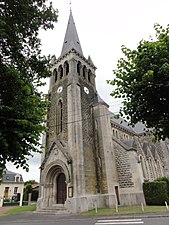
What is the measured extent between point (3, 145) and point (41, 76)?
2.98 m

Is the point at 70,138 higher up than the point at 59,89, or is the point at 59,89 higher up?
the point at 59,89

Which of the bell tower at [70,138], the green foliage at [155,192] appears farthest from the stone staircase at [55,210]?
the green foliage at [155,192]

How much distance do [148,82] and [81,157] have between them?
39.8 feet

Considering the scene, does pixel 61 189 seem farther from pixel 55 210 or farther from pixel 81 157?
pixel 81 157

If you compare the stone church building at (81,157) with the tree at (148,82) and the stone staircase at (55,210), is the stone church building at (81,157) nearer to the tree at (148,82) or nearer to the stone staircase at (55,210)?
the stone staircase at (55,210)

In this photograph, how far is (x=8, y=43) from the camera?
5.56 meters

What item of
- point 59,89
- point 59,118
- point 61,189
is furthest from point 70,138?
point 59,89

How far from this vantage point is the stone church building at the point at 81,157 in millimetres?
15992

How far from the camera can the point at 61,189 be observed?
58.3 feet

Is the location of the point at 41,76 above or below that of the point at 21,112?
above

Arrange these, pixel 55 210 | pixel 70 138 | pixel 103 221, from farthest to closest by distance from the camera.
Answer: pixel 70 138, pixel 55 210, pixel 103 221

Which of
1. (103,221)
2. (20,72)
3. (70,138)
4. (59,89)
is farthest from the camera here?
(59,89)

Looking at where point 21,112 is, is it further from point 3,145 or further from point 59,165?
point 59,165

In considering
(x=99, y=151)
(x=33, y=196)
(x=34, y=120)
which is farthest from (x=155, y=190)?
(x=33, y=196)
